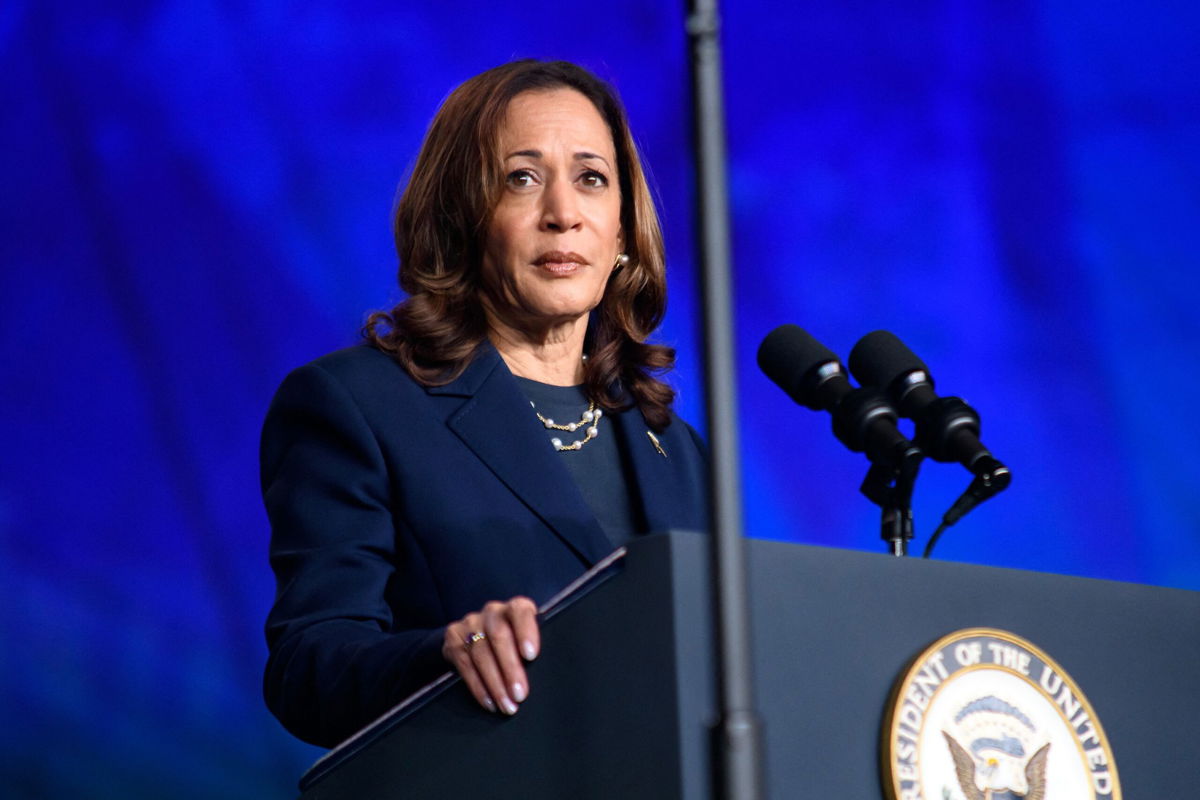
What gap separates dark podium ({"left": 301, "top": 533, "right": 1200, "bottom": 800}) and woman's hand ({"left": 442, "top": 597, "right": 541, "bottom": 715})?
1 cm

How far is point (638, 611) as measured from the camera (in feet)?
3.36

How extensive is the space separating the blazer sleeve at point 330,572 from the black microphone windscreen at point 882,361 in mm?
499

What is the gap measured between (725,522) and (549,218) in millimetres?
1146

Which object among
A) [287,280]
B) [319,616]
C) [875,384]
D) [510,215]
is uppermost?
[287,280]

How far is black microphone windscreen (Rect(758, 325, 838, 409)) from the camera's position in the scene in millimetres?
1452

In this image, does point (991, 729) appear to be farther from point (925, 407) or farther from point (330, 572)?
point (330, 572)

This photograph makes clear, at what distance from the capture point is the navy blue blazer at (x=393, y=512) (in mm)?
1539

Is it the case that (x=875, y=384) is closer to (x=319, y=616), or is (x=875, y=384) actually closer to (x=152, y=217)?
(x=319, y=616)

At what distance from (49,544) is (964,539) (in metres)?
1.89

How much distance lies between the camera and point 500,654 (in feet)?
3.64

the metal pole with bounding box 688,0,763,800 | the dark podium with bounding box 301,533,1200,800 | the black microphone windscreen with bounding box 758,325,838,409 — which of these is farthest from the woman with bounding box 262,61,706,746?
the metal pole with bounding box 688,0,763,800

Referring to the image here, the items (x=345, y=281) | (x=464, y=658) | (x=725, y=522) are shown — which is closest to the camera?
(x=725, y=522)

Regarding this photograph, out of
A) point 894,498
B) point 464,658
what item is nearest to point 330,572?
point 464,658

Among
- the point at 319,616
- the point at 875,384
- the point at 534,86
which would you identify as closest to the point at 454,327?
the point at 534,86
